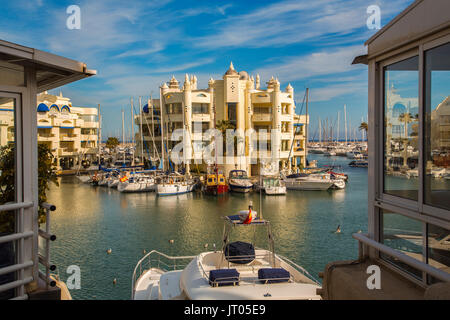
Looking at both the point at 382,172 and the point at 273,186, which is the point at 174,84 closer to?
the point at 273,186

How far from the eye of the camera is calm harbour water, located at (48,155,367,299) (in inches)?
688

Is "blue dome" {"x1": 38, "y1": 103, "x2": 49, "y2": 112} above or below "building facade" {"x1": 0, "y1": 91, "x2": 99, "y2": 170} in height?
above

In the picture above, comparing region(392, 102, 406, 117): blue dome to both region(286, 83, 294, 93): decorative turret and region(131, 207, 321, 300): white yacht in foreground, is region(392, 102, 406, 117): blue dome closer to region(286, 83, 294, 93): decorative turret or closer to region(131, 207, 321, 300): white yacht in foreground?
region(131, 207, 321, 300): white yacht in foreground

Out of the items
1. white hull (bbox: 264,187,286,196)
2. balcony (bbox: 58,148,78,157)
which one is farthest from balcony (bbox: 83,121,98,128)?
white hull (bbox: 264,187,286,196)

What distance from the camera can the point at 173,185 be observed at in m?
40.2

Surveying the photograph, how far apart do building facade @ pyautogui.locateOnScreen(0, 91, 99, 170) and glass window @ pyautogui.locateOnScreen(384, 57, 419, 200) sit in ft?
177

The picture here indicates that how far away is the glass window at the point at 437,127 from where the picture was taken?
371 cm

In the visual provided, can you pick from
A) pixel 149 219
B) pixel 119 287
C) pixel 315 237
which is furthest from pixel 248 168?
pixel 119 287

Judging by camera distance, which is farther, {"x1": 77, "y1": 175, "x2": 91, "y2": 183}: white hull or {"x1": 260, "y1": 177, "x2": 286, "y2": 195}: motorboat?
{"x1": 77, "y1": 175, "x2": 91, "y2": 183}: white hull

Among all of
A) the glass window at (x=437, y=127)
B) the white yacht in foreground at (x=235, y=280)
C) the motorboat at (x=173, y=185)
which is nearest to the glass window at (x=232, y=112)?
the motorboat at (x=173, y=185)

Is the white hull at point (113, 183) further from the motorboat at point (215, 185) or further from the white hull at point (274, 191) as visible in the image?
the white hull at point (274, 191)

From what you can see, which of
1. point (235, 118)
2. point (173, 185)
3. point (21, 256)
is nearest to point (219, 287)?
point (21, 256)

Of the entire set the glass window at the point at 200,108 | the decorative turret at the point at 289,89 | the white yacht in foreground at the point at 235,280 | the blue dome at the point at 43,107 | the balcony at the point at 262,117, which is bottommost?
the white yacht in foreground at the point at 235,280

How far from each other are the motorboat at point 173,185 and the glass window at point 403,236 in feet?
118
